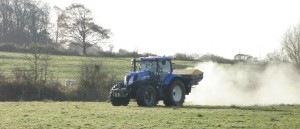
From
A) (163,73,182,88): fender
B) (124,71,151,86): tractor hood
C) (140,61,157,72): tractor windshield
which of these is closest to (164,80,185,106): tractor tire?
(163,73,182,88): fender

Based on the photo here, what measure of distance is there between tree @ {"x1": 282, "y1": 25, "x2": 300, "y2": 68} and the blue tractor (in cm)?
2871

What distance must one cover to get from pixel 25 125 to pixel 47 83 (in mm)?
20715

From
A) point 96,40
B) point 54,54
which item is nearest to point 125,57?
point 96,40

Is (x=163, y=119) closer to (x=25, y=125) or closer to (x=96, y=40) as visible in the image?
(x=25, y=125)

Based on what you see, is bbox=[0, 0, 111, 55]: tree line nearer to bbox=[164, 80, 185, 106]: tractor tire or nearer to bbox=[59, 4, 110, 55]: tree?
bbox=[59, 4, 110, 55]: tree

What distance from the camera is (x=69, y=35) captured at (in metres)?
59.2

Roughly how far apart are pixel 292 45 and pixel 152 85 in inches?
1276

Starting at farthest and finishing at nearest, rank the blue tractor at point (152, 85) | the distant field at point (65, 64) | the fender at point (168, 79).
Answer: the distant field at point (65, 64), the fender at point (168, 79), the blue tractor at point (152, 85)

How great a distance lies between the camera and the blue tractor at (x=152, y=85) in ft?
77.7

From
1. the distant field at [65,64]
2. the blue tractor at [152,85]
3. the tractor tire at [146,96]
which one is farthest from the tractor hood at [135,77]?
the distant field at [65,64]

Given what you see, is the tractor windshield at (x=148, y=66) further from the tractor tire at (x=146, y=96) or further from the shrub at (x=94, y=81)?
the shrub at (x=94, y=81)

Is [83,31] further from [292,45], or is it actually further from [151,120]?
[151,120]

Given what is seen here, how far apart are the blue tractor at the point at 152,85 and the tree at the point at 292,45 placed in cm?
2871

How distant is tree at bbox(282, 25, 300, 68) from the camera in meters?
51.8
